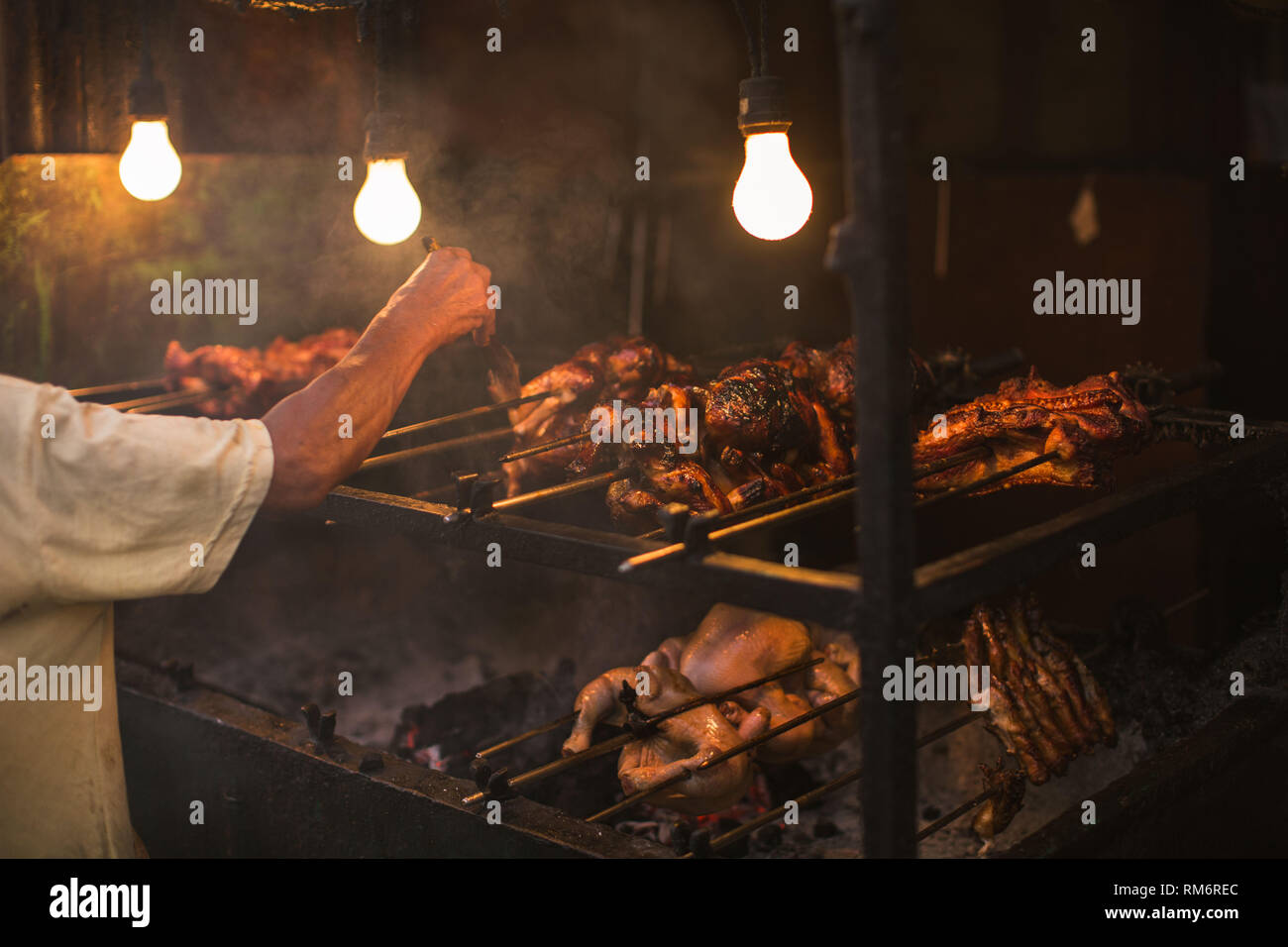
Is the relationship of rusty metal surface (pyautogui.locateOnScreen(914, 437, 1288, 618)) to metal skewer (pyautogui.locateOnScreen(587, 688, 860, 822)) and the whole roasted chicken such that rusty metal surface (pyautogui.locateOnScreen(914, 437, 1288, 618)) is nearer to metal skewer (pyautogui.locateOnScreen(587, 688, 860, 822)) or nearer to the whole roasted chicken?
metal skewer (pyautogui.locateOnScreen(587, 688, 860, 822))

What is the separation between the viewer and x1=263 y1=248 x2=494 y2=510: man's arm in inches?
91.7

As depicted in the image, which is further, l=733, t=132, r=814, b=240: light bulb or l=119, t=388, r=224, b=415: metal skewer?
l=119, t=388, r=224, b=415: metal skewer

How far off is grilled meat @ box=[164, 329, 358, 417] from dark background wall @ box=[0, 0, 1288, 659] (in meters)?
0.32

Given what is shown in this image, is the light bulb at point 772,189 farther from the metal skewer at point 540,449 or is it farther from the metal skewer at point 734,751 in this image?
the metal skewer at point 734,751

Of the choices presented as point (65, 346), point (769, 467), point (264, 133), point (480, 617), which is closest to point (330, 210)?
point (264, 133)

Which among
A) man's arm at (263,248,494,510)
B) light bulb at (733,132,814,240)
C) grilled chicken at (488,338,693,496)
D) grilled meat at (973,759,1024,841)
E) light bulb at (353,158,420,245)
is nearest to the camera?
man's arm at (263,248,494,510)

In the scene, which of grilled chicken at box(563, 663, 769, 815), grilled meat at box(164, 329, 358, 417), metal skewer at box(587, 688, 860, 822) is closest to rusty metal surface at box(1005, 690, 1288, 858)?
metal skewer at box(587, 688, 860, 822)

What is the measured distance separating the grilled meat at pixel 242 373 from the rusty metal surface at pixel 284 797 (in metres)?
1.11

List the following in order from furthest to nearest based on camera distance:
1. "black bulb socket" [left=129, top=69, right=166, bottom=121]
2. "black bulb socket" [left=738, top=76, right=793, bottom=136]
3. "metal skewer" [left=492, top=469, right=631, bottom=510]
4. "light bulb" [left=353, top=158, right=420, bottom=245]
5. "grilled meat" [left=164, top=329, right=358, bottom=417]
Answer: "grilled meat" [left=164, top=329, right=358, bottom=417] < "black bulb socket" [left=129, top=69, right=166, bottom=121] < "light bulb" [left=353, top=158, right=420, bottom=245] < "black bulb socket" [left=738, top=76, right=793, bottom=136] < "metal skewer" [left=492, top=469, right=631, bottom=510]

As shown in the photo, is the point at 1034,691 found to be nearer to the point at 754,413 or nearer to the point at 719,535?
the point at 754,413

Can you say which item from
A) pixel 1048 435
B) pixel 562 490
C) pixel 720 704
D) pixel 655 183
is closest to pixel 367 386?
pixel 562 490

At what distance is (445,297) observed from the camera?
281cm
